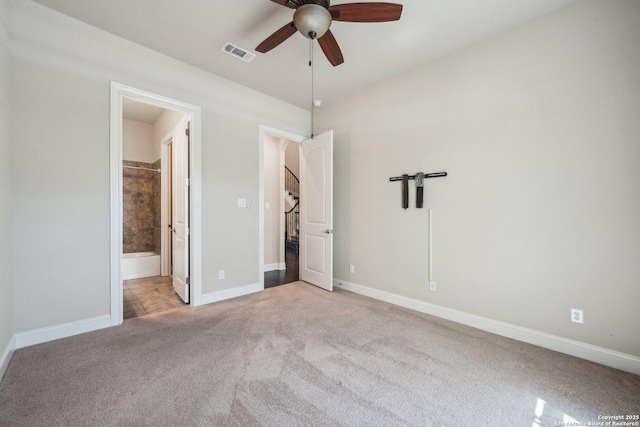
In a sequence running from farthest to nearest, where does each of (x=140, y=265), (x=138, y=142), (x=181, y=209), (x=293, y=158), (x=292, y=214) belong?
(x=293, y=158) → (x=292, y=214) → (x=138, y=142) → (x=140, y=265) → (x=181, y=209)

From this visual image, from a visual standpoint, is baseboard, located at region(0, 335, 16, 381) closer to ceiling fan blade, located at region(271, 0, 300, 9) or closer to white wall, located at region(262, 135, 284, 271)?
ceiling fan blade, located at region(271, 0, 300, 9)

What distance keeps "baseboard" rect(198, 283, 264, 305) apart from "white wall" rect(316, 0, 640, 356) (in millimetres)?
1793

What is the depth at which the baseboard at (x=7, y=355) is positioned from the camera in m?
1.87

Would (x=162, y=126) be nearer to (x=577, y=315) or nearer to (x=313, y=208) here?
(x=313, y=208)

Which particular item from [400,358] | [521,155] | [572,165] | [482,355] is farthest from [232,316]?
[572,165]

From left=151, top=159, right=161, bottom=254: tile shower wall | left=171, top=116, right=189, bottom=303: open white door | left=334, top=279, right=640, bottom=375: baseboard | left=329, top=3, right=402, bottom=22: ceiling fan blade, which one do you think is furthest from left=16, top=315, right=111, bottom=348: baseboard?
left=329, top=3, right=402, bottom=22: ceiling fan blade

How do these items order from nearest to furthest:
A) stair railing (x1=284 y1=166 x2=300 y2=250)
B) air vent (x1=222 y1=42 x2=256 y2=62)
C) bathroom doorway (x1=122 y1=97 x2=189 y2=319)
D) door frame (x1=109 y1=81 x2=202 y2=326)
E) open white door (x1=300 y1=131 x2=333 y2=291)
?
door frame (x1=109 y1=81 x2=202 y2=326)
air vent (x1=222 y1=42 x2=256 y2=62)
bathroom doorway (x1=122 y1=97 x2=189 y2=319)
open white door (x1=300 y1=131 x2=333 y2=291)
stair railing (x1=284 y1=166 x2=300 y2=250)

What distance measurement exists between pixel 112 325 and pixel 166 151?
2.90m

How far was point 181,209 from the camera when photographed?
3447 mm

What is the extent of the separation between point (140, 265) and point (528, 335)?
545 cm

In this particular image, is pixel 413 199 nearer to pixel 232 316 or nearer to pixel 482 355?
pixel 482 355

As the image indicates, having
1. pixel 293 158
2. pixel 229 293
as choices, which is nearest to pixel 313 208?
pixel 229 293

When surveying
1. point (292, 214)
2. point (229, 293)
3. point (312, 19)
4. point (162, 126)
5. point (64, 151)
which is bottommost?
point (229, 293)

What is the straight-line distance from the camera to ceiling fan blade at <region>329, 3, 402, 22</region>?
5.77 ft
